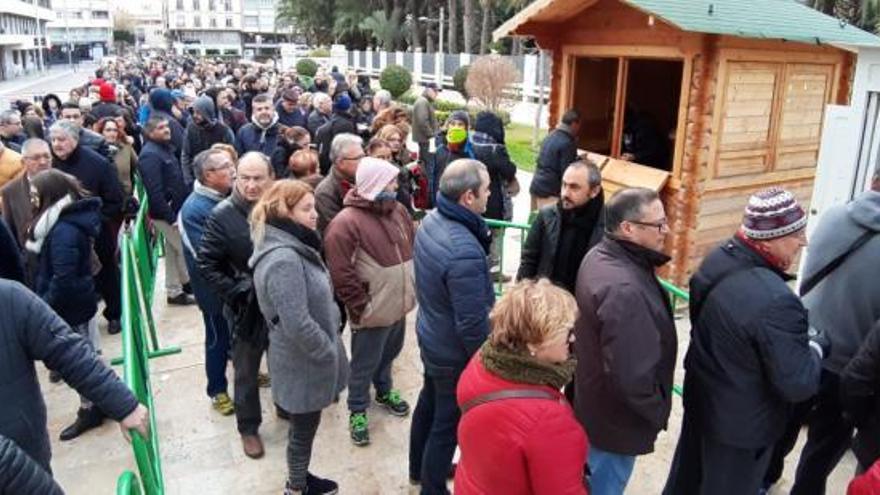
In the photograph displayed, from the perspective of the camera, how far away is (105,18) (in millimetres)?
126312

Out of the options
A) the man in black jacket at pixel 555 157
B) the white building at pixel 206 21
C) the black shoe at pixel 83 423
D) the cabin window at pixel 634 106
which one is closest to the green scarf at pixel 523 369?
the black shoe at pixel 83 423

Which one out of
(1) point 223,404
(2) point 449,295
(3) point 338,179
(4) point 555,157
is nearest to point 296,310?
(2) point 449,295

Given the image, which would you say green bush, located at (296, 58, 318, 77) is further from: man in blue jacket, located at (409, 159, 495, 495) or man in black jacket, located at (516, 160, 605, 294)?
man in blue jacket, located at (409, 159, 495, 495)

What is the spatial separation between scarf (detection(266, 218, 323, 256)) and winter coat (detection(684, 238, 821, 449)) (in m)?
1.80

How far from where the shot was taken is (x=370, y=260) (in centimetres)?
393

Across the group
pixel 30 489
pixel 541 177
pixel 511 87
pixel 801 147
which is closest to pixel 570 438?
pixel 30 489

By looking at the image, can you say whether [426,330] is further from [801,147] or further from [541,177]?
[801,147]

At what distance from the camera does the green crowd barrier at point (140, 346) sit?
2.88 metres

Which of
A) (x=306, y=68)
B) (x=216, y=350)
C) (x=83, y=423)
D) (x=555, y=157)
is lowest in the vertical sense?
(x=83, y=423)

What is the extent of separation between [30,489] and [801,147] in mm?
7431

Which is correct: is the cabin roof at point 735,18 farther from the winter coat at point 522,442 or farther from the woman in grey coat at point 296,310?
the winter coat at point 522,442

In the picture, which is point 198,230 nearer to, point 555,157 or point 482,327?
point 482,327

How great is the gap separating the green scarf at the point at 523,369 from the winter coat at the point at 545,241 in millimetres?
1897

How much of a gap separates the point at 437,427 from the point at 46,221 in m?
2.64
